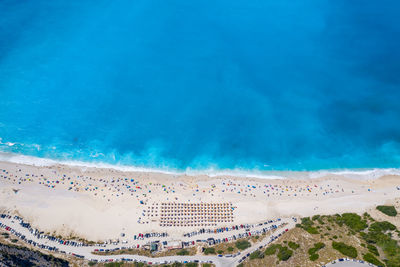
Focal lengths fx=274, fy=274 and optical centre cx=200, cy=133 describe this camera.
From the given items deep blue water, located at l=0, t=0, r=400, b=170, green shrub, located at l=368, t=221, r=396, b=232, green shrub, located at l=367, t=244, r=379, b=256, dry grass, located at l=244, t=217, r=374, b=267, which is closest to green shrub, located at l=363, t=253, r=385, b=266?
dry grass, located at l=244, t=217, r=374, b=267

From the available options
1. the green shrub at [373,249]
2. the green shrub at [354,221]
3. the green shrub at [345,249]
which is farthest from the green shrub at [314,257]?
the green shrub at [354,221]

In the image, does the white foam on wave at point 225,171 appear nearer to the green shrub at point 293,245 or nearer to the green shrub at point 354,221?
the green shrub at point 354,221

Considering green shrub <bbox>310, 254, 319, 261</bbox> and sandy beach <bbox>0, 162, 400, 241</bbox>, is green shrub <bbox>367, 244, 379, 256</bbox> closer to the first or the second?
sandy beach <bbox>0, 162, 400, 241</bbox>

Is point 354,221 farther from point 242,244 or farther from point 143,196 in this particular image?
point 143,196

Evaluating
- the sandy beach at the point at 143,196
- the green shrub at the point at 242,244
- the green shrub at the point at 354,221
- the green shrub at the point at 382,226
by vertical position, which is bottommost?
the green shrub at the point at 242,244

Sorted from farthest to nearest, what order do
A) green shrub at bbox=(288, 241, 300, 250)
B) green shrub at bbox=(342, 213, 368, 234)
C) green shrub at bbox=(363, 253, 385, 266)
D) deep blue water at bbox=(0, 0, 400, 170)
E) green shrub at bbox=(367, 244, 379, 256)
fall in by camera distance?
deep blue water at bbox=(0, 0, 400, 170) → green shrub at bbox=(342, 213, 368, 234) → green shrub at bbox=(288, 241, 300, 250) → green shrub at bbox=(367, 244, 379, 256) → green shrub at bbox=(363, 253, 385, 266)
